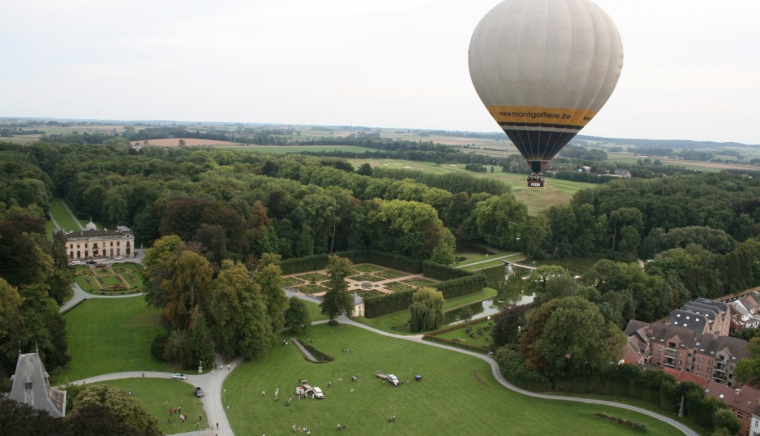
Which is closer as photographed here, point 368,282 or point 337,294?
point 337,294

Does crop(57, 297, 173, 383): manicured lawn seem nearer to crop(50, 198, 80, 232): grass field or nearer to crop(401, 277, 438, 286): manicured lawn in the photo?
crop(401, 277, 438, 286): manicured lawn

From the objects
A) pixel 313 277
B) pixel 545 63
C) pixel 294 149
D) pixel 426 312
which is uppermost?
pixel 545 63

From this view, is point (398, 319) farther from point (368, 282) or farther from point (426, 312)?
point (368, 282)

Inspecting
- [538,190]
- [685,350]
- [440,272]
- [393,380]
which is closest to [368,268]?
[440,272]

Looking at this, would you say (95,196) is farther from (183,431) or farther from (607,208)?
(607,208)

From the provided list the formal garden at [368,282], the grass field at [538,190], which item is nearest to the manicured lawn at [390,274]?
the formal garden at [368,282]

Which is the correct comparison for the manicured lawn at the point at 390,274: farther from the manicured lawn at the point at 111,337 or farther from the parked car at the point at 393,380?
the parked car at the point at 393,380
